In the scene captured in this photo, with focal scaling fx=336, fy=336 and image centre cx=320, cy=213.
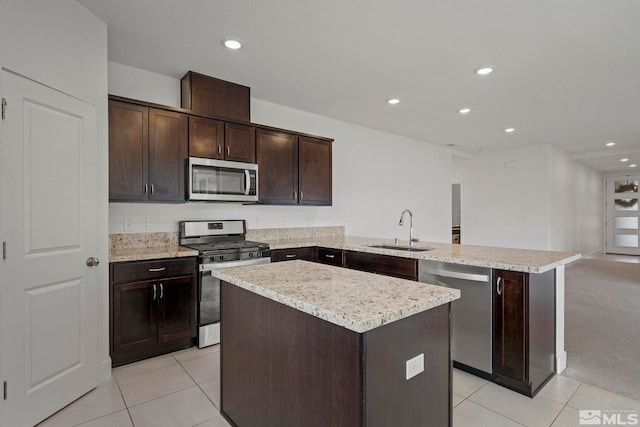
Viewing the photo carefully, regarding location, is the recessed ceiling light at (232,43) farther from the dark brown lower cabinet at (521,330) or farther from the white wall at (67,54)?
the dark brown lower cabinet at (521,330)

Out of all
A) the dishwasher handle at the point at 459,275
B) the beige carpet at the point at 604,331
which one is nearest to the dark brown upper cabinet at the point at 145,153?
the dishwasher handle at the point at 459,275

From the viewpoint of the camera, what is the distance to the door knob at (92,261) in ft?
7.59

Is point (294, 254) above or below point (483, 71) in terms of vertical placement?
below

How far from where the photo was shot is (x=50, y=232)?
2.07 metres

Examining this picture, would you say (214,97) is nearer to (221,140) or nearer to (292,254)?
(221,140)

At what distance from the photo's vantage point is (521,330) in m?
2.23

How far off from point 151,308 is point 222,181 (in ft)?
4.32

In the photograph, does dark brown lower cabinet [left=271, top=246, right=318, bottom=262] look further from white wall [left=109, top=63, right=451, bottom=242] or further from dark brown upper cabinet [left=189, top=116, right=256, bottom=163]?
dark brown upper cabinet [left=189, top=116, right=256, bottom=163]

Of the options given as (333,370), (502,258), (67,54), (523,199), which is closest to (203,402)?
(333,370)

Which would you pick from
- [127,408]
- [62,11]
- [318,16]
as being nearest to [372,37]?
[318,16]

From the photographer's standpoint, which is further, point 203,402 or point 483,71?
point 483,71

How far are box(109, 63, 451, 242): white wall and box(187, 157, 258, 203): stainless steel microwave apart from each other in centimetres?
42

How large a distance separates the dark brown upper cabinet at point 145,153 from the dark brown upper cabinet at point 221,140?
0.10 m

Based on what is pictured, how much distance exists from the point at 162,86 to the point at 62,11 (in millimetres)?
1227
